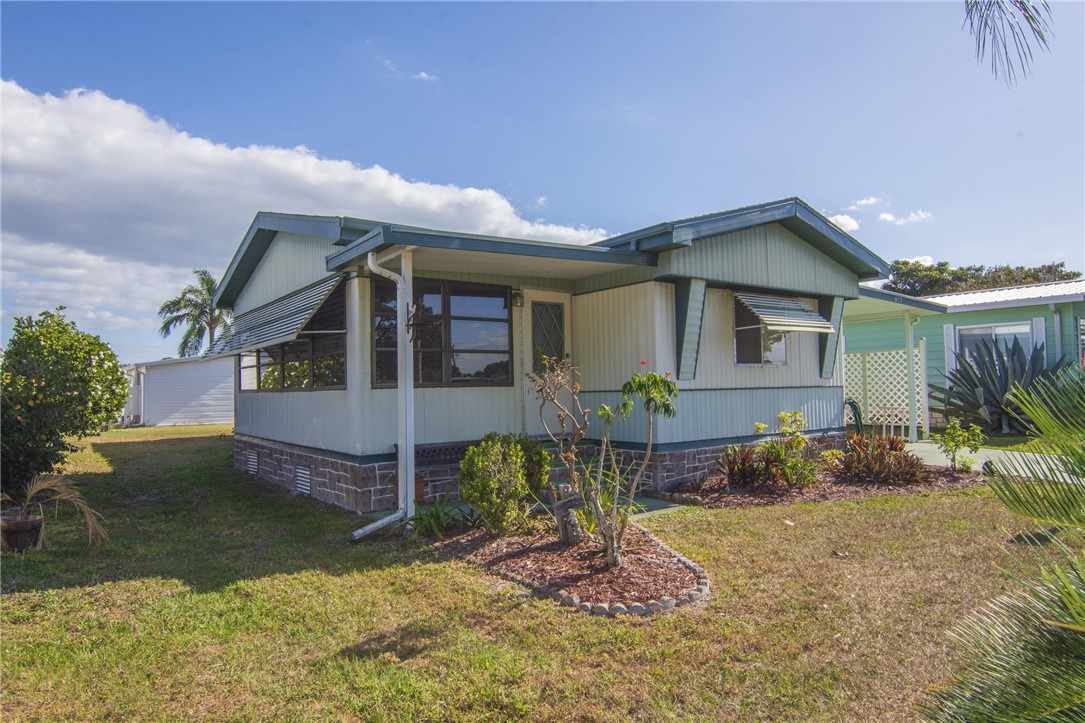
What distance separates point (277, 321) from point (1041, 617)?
29.4ft

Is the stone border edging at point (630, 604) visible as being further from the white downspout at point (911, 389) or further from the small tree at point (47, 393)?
the white downspout at point (911, 389)

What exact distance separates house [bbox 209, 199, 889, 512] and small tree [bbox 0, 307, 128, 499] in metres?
1.74

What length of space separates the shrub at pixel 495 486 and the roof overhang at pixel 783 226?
3419 millimetres

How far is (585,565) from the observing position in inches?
208

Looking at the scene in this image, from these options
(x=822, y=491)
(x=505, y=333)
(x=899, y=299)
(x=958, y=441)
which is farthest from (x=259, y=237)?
(x=899, y=299)

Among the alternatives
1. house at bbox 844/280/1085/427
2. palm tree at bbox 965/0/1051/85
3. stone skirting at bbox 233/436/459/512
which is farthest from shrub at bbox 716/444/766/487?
palm tree at bbox 965/0/1051/85

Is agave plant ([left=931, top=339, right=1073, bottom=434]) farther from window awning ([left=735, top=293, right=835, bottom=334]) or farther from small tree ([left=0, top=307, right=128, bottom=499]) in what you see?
small tree ([left=0, top=307, right=128, bottom=499])

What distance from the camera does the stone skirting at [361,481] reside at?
7.62 meters

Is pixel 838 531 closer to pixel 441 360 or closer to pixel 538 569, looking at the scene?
pixel 538 569

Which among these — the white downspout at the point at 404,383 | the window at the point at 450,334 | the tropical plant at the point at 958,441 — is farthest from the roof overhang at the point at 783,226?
the white downspout at the point at 404,383

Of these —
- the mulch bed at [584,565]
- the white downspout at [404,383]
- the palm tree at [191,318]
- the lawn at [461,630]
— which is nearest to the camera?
the lawn at [461,630]

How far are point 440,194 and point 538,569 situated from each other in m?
11.8

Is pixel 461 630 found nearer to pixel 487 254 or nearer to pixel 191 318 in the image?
pixel 487 254

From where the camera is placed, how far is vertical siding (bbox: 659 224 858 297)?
28.7 ft
